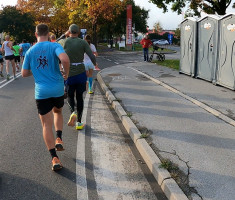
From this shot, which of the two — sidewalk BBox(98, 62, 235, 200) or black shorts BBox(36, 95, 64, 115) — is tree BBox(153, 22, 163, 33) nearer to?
sidewalk BBox(98, 62, 235, 200)

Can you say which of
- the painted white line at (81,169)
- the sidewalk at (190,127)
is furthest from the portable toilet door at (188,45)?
the painted white line at (81,169)

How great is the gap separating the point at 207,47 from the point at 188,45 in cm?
177

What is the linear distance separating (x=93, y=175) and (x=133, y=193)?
0.70 m

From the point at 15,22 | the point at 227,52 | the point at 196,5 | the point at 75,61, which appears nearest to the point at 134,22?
the point at 15,22

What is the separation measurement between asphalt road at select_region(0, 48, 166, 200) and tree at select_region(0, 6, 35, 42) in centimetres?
4640

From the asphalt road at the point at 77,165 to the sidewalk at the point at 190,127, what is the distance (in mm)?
295

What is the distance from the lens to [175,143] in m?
4.91

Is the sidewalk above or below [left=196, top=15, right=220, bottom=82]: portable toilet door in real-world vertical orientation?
below

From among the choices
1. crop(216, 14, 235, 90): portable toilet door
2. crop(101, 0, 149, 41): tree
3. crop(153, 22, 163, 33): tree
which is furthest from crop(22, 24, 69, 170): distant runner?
crop(153, 22, 163, 33): tree

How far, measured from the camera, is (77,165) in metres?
4.28

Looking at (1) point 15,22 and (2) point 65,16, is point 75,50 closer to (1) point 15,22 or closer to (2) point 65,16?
(1) point 15,22

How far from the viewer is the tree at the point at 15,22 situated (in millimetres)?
48487

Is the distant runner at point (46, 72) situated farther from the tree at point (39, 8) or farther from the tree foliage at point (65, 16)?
the tree at point (39, 8)

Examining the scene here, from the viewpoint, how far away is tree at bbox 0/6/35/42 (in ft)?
159
